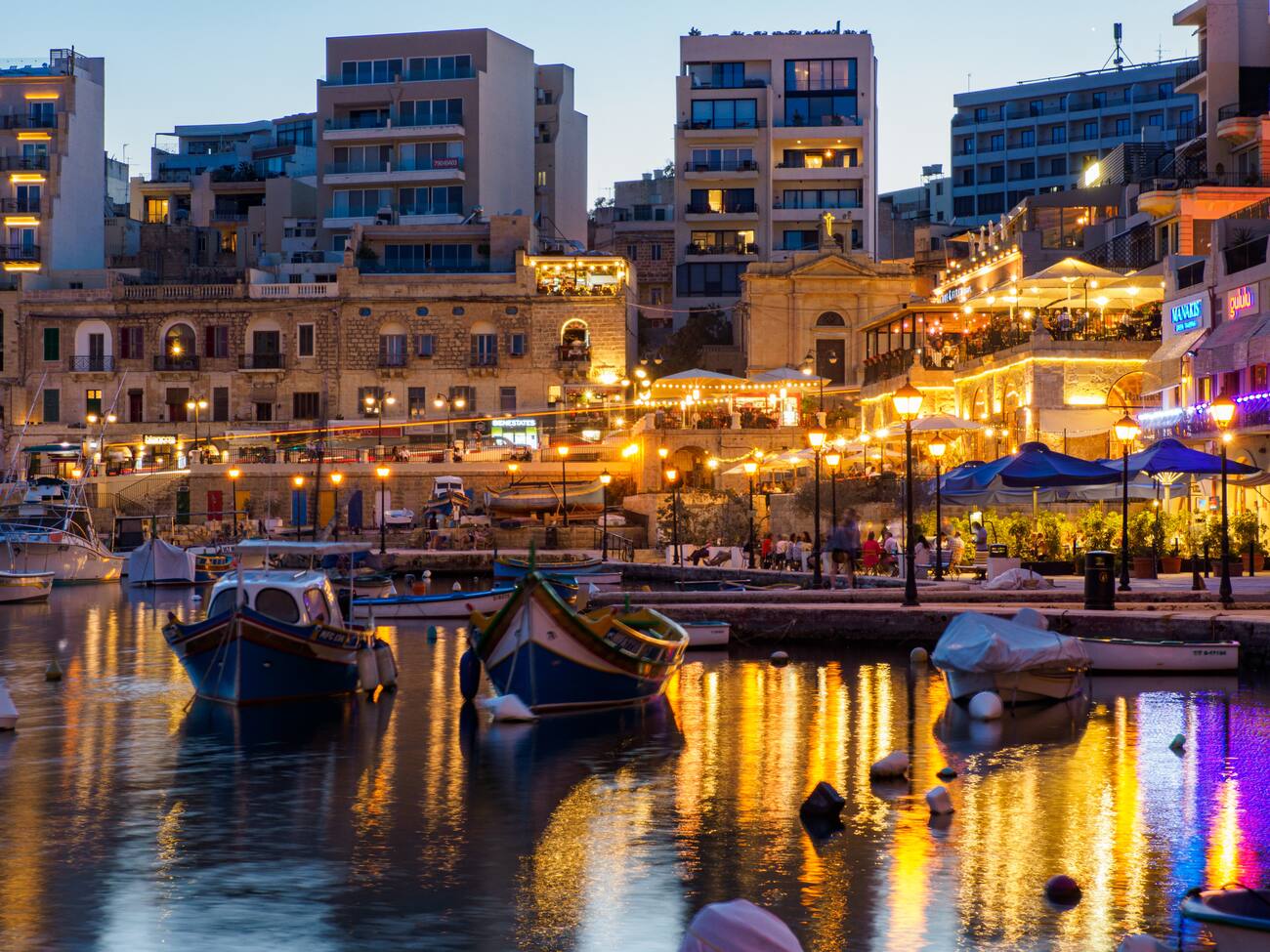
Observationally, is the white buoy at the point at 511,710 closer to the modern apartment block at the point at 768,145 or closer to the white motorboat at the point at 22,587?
the white motorboat at the point at 22,587

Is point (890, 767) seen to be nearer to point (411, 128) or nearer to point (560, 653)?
point (560, 653)

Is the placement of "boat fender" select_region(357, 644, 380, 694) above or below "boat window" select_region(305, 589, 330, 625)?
below

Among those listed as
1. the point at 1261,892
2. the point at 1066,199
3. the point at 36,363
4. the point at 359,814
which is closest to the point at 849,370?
the point at 1066,199

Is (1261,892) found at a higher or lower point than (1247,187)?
lower

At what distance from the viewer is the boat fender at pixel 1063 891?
1209 cm

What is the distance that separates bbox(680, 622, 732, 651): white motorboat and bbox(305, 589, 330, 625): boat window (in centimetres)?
769

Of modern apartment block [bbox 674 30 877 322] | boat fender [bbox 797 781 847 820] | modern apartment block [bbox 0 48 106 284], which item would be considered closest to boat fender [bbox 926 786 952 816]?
boat fender [bbox 797 781 847 820]

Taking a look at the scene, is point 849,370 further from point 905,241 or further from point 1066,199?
point 905,241

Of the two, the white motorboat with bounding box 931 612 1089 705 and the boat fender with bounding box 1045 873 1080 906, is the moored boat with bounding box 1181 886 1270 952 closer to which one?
the boat fender with bounding box 1045 873 1080 906

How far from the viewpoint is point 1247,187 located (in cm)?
4634

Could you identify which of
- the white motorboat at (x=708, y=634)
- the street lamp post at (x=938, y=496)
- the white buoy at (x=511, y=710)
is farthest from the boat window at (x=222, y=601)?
the street lamp post at (x=938, y=496)

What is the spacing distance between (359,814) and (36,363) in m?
61.8

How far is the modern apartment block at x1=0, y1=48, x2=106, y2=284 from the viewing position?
74.9 m

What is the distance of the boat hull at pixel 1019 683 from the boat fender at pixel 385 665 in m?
8.15
